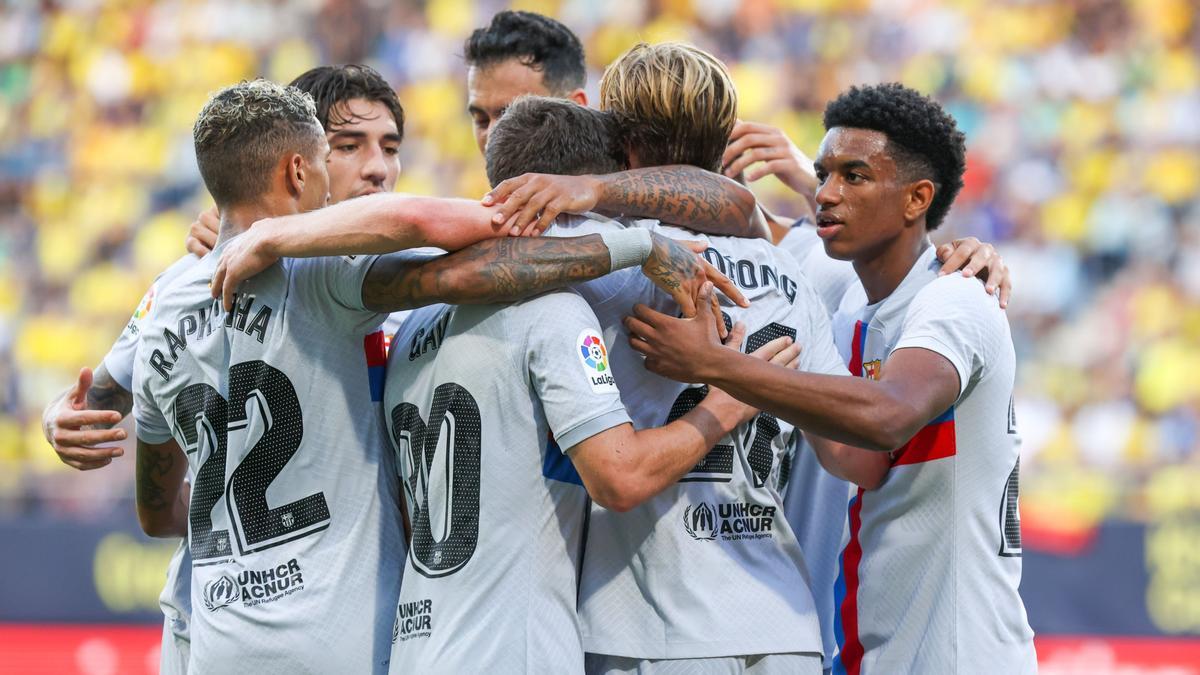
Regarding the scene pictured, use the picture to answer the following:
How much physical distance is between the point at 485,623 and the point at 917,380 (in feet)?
4.29

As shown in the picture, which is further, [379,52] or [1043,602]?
[379,52]

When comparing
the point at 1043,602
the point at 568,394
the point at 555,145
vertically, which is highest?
the point at 555,145

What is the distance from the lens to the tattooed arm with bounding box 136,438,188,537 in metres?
4.22

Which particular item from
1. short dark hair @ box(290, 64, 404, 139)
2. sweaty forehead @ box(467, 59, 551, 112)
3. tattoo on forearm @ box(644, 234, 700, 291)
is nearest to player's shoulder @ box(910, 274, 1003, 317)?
tattoo on forearm @ box(644, 234, 700, 291)

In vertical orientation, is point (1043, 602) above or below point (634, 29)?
below

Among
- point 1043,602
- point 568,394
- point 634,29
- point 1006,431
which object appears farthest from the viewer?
point 634,29

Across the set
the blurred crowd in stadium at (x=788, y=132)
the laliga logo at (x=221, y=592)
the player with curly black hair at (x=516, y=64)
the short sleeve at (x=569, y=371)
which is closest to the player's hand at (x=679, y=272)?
the short sleeve at (x=569, y=371)

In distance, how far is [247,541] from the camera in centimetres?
353

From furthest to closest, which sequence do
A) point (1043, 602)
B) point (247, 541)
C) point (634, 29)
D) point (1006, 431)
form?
point (634, 29) → point (1043, 602) → point (1006, 431) → point (247, 541)

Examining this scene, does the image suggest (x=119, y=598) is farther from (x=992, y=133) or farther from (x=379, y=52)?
(x=992, y=133)

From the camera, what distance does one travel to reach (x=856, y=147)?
416 cm

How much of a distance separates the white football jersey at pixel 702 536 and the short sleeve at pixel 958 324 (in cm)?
30

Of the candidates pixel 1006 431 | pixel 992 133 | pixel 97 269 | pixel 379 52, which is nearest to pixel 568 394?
pixel 1006 431

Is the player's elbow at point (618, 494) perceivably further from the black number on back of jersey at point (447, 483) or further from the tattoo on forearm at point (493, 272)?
the tattoo on forearm at point (493, 272)
